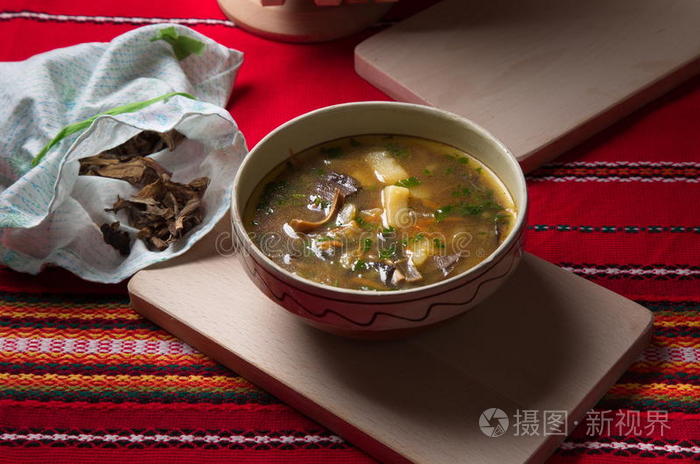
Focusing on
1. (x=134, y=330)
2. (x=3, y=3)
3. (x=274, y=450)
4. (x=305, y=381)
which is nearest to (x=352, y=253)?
(x=305, y=381)

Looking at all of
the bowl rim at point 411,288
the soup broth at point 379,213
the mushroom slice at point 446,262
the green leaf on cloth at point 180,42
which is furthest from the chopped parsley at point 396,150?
the green leaf on cloth at point 180,42

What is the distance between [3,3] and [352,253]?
53.6 inches

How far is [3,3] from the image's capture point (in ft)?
7.29

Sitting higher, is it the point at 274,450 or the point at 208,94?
the point at 208,94

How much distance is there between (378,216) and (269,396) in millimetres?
330

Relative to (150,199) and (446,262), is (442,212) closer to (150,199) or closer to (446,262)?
(446,262)

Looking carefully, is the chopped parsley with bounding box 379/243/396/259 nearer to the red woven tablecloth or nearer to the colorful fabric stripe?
the red woven tablecloth

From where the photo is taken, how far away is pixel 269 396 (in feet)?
4.59

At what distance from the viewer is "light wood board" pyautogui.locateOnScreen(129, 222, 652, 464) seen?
125cm

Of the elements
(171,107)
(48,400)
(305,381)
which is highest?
(171,107)

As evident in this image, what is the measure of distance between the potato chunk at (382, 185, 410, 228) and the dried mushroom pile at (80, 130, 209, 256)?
1.25 ft

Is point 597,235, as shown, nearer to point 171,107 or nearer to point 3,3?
point 171,107

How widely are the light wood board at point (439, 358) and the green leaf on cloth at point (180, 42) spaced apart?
65 cm

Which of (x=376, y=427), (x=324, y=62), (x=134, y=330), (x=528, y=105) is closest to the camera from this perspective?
(x=376, y=427)
